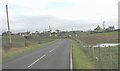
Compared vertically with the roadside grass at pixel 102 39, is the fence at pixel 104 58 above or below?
above

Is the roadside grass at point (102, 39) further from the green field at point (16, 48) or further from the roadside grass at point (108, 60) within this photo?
the roadside grass at point (108, 60)

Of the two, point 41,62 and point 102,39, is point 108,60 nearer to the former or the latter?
point 41,62

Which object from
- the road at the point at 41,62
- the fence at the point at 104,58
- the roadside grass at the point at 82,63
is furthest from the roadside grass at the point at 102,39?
the roadside grass at the point at 82,63

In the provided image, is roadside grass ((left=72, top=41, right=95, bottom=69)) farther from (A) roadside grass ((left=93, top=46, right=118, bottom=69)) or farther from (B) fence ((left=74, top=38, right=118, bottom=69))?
(A) roadside grass ((left=93, top=46, right=118, bottom=69))

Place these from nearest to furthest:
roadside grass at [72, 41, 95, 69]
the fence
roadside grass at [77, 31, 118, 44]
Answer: the fence → roadside grass at [72, 41, 95, 69] → roadside grass at [77, 31, 118, 44]

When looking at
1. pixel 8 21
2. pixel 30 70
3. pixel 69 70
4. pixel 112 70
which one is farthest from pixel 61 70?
pixel 8 21

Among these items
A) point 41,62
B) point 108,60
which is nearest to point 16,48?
point 41,62

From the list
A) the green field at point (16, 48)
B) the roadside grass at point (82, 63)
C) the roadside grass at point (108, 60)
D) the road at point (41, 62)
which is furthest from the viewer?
the green field at point (16, 48)

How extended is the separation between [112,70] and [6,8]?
3837 centimetres

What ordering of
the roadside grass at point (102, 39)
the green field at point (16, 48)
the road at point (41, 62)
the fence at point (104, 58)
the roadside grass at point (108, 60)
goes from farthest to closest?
1. the roadside grass at point (102, 39)
2. the green field at point (16, 48)
3. the road at point (41, 62)
4. the fence at point (104, 58)
5. the roadside grass at point (108, 60)

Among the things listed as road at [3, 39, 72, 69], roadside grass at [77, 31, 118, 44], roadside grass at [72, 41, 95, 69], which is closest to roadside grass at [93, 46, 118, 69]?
roadside grass at [72, 41, 95, 69]

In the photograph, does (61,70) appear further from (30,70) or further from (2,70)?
(2,70)

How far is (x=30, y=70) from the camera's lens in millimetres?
17562

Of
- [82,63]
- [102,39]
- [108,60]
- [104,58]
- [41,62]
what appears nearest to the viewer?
[82,63]
